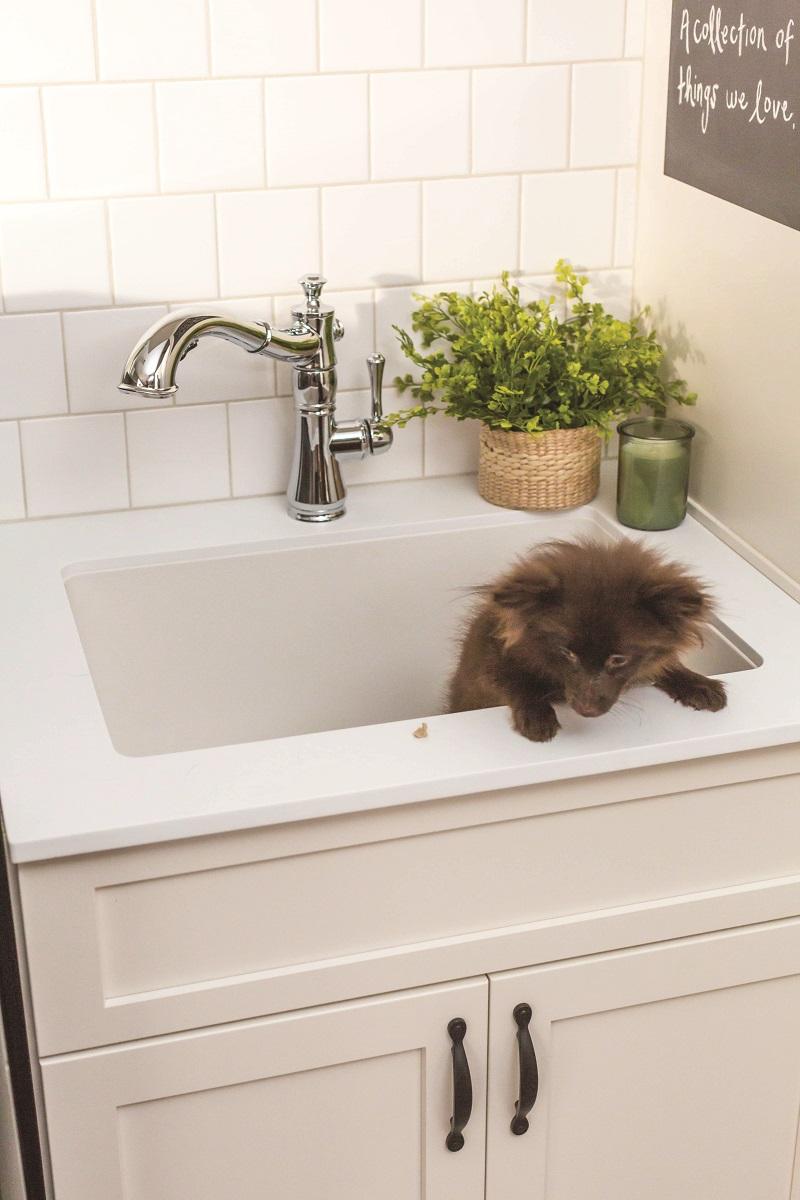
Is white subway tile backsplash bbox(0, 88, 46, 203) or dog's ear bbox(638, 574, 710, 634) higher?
white subway tile backsplash bbox(0, 88, 46, 203)

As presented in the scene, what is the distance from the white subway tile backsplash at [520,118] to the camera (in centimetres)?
170

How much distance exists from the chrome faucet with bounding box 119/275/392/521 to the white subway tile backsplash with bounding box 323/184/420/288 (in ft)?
0.25

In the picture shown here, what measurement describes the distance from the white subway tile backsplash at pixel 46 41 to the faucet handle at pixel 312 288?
330mm

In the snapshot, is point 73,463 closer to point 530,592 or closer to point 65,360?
→ point 65,360

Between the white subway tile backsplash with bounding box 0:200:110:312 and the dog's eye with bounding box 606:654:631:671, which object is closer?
the dog's eye with bounding box 606:654:631:671

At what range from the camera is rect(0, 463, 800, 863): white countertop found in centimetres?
116

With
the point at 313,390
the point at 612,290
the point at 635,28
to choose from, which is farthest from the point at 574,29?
the point at 313,390

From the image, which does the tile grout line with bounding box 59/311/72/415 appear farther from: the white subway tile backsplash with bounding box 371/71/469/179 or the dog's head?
the dog's head

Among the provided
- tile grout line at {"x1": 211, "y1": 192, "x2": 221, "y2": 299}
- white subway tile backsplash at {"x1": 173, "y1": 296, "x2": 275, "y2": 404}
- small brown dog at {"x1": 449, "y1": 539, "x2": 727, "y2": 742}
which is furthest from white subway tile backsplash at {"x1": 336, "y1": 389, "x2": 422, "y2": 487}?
small brown dog at {"x1": 449, "y1": 539, "x2": 727, "y2": 742}

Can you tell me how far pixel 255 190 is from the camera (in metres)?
1.66

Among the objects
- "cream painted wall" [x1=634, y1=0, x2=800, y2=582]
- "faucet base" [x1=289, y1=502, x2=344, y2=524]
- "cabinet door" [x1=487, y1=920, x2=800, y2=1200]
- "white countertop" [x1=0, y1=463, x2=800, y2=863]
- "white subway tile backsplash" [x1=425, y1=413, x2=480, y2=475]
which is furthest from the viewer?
"white subway tile backsplash" [x1=425, y1=413, x2=480, y2=475]

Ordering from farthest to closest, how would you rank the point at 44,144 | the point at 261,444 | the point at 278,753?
the point at 261,444 < the point at 44,144 < the point at 278,753

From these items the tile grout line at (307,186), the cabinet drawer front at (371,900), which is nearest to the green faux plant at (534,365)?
the tile grout line at (307,186)

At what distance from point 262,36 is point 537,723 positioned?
0.87 m
